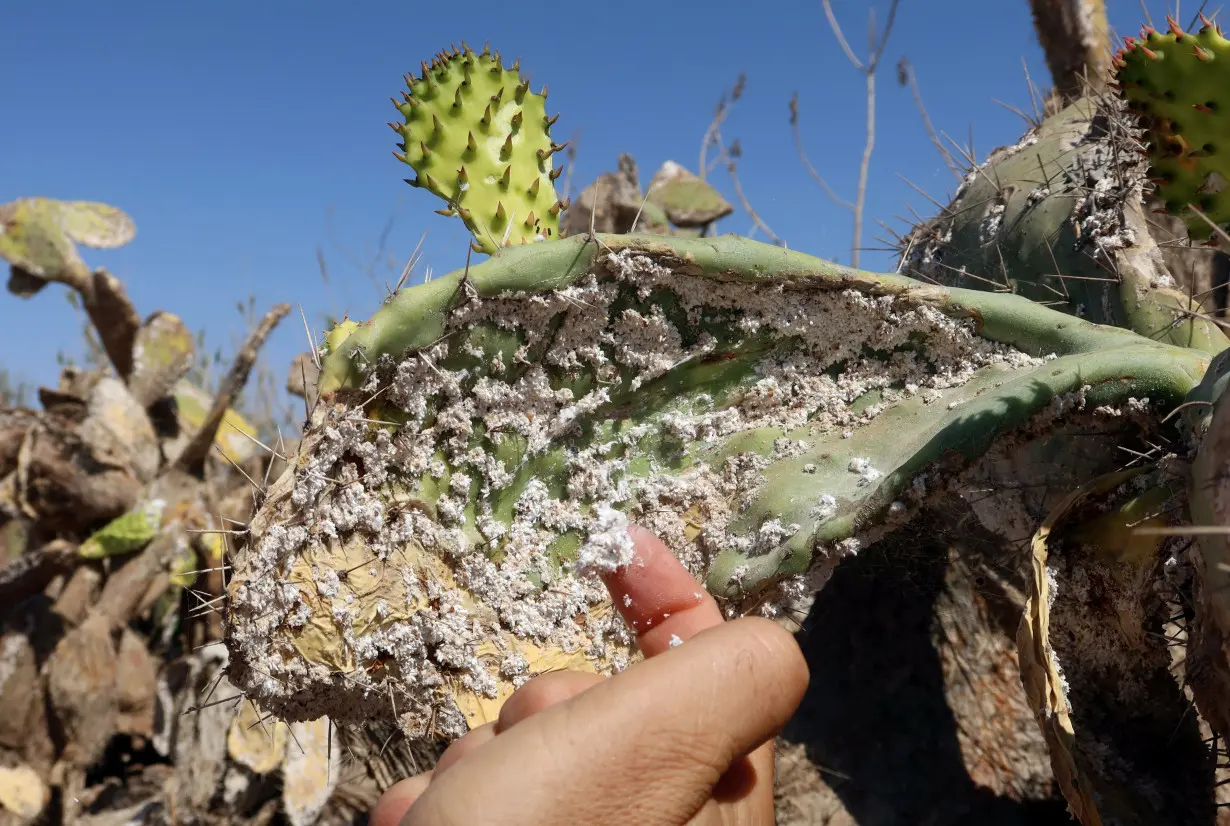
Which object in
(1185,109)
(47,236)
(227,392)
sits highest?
(47,236)

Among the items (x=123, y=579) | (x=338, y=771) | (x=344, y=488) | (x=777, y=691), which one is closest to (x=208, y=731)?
(x=338, y=771)

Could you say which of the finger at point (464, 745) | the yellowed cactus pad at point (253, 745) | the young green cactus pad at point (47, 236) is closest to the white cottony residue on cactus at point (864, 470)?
the finger at point (464, 745)

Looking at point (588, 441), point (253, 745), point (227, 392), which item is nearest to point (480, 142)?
point (588, 441)

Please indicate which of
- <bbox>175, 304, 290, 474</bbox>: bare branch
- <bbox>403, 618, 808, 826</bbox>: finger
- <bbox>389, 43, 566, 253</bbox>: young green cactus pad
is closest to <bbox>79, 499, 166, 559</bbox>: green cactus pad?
<bbox>175, 304, 290, 474</bbox>: bare branch

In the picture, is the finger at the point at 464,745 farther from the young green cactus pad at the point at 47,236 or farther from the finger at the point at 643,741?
the young green cactus pad at the point at 47,236

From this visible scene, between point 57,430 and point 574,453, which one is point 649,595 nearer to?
point 574,453

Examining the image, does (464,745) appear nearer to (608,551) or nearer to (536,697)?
(536,697)

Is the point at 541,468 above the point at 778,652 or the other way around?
above

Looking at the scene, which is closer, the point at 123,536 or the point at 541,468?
the point at 541,468
